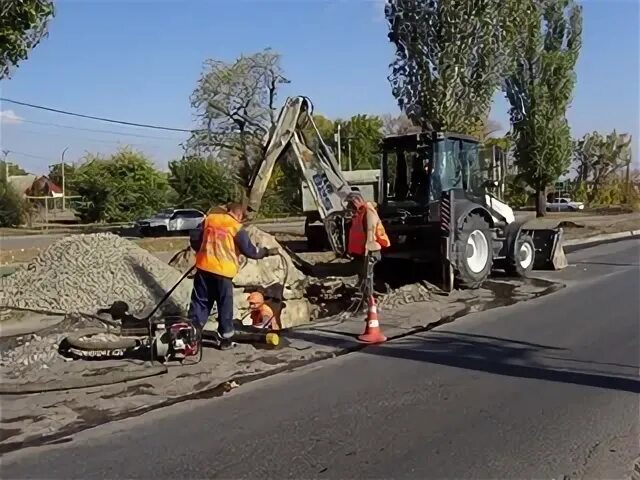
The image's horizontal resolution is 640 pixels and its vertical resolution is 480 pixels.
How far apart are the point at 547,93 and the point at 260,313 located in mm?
33092

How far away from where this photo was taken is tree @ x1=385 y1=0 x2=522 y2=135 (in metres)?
27.0

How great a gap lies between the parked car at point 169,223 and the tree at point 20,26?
94.2 ft

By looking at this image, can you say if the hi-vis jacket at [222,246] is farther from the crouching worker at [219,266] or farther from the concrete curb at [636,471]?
the concrete curb at [636,471]

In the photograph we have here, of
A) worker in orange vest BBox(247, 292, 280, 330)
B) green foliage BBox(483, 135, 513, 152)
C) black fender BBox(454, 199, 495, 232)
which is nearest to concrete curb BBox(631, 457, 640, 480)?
worker in orange vest BBox(247, 292, 280, 330)

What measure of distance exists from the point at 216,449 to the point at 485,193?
11219 millimetres

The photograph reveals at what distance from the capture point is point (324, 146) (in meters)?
15.7

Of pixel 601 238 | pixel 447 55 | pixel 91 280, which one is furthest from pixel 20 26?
pixel 601 238

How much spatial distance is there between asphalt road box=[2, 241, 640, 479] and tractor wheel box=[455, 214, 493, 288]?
4689 mm

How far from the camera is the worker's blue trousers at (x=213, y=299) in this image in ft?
29.5

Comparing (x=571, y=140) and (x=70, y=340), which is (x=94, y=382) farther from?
(x=571, y=140)

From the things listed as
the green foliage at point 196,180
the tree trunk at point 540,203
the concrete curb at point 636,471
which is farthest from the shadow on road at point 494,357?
the green foliage at point 196,180

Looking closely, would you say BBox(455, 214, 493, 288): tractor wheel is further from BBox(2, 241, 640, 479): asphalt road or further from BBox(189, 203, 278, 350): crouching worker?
BBox(189, 203, 278, 350): crouching worker

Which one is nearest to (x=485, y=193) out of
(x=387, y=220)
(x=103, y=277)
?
(x=387, y=220)

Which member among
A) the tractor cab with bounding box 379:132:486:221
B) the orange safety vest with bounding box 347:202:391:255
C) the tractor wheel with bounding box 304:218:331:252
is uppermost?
the tractor cab with bounding box 379:132:486:221
